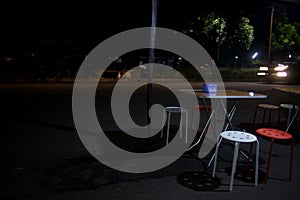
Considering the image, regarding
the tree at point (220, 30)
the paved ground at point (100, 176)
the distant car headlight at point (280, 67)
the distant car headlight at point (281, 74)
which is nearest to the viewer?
the paved ground at point (100, 176)

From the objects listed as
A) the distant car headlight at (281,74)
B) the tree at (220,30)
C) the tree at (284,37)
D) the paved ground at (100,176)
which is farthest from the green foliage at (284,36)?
the paved ground at (100,176)

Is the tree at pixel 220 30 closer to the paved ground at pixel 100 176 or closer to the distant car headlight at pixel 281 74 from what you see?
the distant car headlight at pixel 281 74

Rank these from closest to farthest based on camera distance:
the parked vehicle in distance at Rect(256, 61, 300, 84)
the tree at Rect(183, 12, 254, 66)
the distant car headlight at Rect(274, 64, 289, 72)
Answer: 1. the parked vehicle in distance at Rect(256, 61, 300, 84)
2. the distant car headlight at Rect(274, 64, 289, 72)
3. the tree at Rect(183, 12, 254, 66)

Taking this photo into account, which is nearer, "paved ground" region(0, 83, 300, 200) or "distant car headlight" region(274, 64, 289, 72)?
"paved ground" region(0, 83, 300, 200)

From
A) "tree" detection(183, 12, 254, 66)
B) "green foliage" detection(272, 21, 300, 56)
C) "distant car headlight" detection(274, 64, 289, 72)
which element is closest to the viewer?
"distant car headlight" detection(274, 64, 289, 72)

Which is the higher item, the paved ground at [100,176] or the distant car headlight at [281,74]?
the distant car headlight at [281,74]

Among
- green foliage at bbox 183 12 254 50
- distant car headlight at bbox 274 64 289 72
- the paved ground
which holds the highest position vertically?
green foliage at bbox 183 12 254 50

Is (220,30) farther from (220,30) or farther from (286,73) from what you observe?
(286,73)

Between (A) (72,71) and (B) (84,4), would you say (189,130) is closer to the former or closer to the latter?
(A) (72,71)

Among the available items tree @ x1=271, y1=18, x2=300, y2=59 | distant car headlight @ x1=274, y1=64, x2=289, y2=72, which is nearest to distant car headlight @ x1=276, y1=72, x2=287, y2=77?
distant car headlight @ x1=274, y1=64, x2=289, y2=72

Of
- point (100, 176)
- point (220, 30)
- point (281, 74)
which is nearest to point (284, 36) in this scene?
point (220, 30)

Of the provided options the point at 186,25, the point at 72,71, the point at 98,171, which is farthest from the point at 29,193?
the point at 186,25

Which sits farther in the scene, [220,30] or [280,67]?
[220,30]

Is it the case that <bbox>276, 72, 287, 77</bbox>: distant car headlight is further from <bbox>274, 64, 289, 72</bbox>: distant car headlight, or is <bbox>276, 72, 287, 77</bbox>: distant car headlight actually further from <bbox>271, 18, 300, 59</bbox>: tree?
<bbox>271, 18, 300, 59</bbox>: tree
